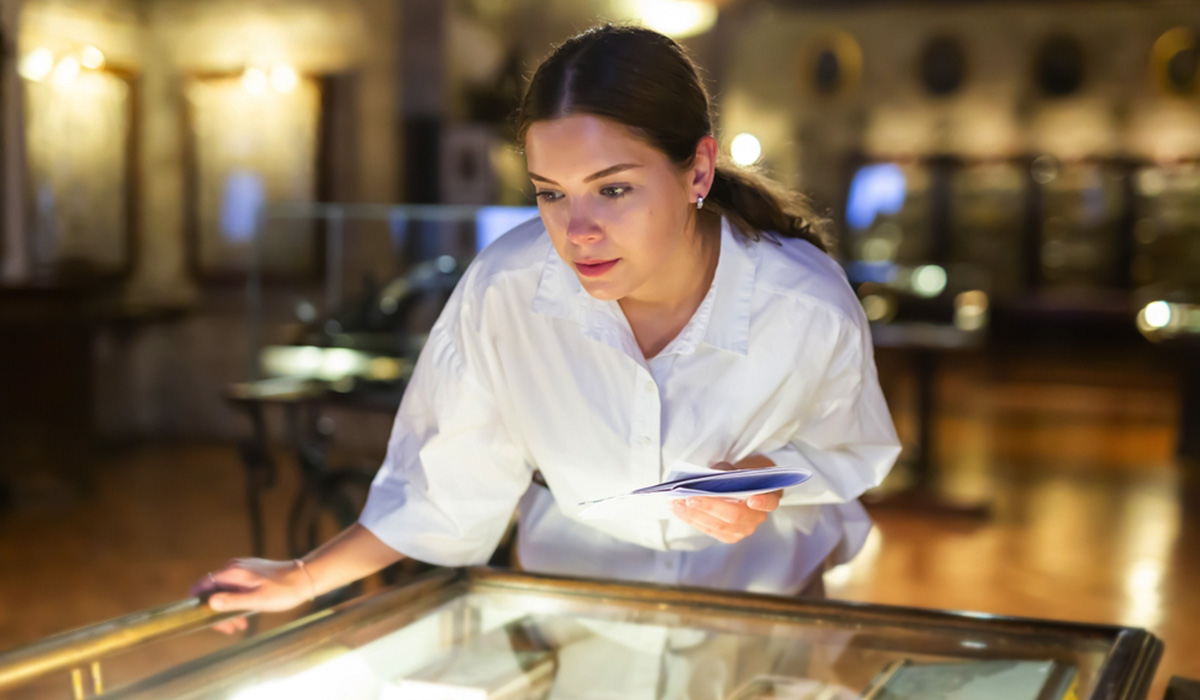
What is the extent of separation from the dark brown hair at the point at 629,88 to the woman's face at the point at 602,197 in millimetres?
20

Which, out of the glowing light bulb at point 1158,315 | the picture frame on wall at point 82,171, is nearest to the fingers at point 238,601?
the glowing light bulb at point 1158,315

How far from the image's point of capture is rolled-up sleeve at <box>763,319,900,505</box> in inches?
60.6

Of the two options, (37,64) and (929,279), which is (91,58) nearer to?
(37,64)

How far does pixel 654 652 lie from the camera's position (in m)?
1.40

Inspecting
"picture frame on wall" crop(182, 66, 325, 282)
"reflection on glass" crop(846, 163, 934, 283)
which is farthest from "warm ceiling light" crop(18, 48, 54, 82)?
"reflection on glass" crop(846, 163, 934, 283)

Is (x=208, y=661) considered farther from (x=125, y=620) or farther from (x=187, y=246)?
(x=187, y=246)

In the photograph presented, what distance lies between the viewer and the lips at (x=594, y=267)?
1.35 meters

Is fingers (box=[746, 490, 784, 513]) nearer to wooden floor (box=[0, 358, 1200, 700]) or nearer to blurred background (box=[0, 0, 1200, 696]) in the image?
blurred background (box=[0, 0, 1200, 696])

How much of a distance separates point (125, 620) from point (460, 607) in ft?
1.48

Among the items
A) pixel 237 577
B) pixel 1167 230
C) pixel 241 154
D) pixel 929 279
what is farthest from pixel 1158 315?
pixel 1167 230

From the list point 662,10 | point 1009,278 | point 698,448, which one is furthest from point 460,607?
point 1009,278

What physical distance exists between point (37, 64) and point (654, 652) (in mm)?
6964

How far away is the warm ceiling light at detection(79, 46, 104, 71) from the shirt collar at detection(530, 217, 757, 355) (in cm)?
690

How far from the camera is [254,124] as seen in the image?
788 cm
